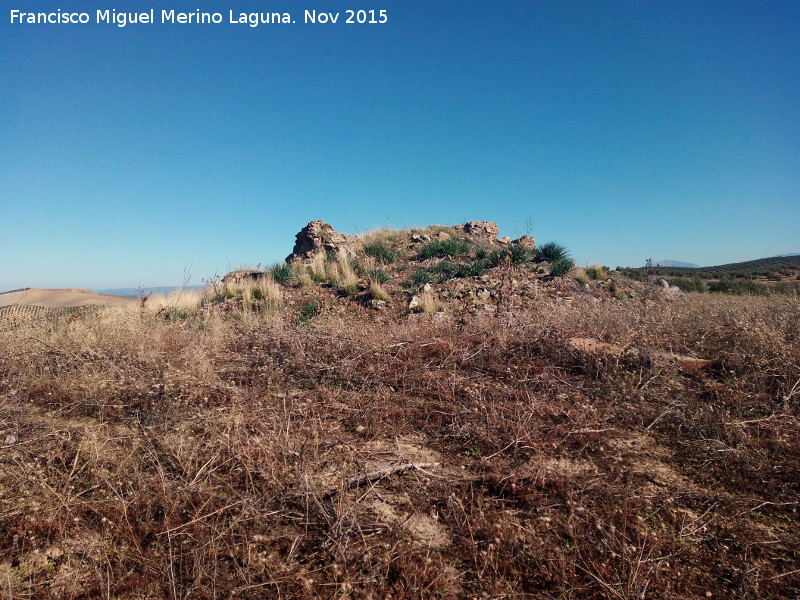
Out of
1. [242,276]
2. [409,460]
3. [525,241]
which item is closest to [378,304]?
[242,276]

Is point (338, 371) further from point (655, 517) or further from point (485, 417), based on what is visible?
point (655, 517)

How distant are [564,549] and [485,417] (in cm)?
137

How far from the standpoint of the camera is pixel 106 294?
19594 millimetres

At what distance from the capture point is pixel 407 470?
2.84 meters

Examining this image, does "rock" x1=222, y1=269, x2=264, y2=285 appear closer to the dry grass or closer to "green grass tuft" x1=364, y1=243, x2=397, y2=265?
"green grass tuft" x1=364, y1=243, x2=397, y2=265

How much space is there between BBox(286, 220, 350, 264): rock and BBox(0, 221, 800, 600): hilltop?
7743 millimetres

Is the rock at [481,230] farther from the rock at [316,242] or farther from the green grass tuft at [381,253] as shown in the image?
the rock at [316,242]

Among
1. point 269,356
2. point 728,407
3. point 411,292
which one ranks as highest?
point 411,292

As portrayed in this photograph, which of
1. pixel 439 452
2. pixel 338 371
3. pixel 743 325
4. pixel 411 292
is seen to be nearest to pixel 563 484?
pixel 439 452

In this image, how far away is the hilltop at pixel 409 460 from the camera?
6.58 ft

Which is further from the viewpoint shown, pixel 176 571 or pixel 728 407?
pixel 728 407

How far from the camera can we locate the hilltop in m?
2.01

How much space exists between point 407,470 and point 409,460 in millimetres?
114

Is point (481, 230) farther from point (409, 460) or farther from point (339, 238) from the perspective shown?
point (409, 460)
